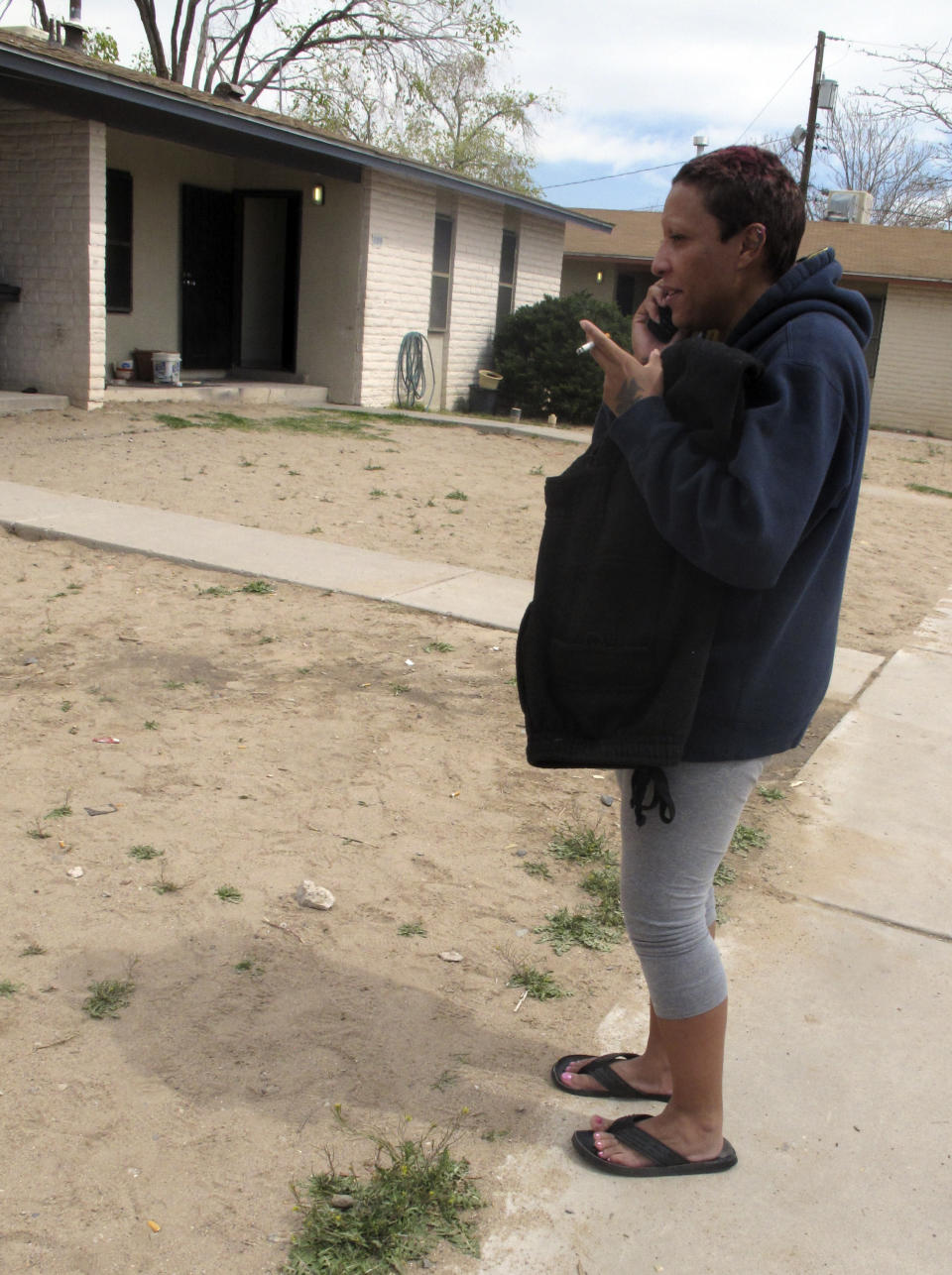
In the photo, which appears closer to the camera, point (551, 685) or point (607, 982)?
point (551, 685)

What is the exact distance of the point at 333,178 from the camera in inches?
589

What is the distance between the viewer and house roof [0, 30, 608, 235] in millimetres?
10477

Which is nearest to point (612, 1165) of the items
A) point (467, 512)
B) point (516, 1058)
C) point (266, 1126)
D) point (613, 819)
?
point (516, 1058)

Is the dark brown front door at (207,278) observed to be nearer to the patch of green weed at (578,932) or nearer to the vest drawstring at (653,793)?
the patch of green weed at (578,932)

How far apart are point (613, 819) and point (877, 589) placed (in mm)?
4616

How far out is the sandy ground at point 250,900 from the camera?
2.09 m

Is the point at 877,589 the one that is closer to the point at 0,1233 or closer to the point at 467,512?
the point at 467,512

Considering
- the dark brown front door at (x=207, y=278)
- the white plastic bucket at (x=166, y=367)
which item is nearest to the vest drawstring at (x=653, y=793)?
the white plastic bucket at (x=166, y=367)

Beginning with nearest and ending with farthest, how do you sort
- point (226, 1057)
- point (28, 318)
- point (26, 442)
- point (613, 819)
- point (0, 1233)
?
point (0, 1233) < point (226, 1057) < point (613, 819) < point (26, 442) < point (28, 318)

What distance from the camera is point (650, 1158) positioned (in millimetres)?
2146

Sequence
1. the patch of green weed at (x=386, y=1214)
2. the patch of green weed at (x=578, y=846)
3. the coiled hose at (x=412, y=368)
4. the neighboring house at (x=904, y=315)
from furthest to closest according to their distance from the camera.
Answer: the neighboring house at (x=904, y=315), the coiled hose at (x=412, y=368), the patch of green weed at (x=578, y=846), the patch of green weed at (x=386, y=1214)

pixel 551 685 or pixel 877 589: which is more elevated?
pixel 551 685

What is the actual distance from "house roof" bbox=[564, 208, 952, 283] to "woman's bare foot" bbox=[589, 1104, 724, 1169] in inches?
942

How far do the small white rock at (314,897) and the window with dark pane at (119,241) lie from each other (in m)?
12.4
